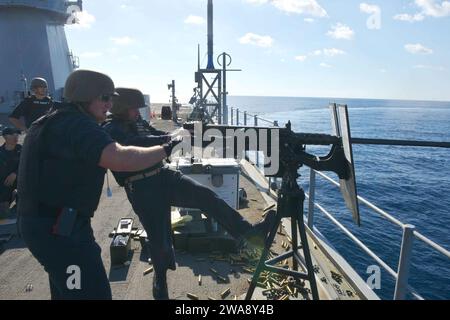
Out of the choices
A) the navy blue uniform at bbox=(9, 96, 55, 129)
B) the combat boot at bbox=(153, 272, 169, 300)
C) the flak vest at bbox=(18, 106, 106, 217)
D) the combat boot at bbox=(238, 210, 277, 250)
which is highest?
the navy blue uniform at bbox=(9, 96, 55, 129)

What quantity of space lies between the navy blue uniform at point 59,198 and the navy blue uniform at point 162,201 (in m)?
1.18

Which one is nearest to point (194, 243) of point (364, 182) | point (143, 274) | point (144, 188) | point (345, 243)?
point (143, 274)

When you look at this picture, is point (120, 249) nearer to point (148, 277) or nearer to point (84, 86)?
point (148, 277)

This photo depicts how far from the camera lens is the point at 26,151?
98.0 inches

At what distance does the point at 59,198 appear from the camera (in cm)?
249

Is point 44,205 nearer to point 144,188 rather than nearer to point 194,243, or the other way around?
→ point 144,188

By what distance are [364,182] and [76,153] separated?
24444 mm

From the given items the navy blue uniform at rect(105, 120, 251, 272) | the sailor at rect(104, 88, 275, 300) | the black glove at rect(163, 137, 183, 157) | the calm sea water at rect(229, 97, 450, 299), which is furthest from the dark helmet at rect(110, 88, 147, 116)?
the calm sea water at rect(229, 97, 450, 299)

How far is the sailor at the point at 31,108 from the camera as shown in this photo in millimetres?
6448

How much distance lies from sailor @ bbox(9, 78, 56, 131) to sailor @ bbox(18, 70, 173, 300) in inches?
176

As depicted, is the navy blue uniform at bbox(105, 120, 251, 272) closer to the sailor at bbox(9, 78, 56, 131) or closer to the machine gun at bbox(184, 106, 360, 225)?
the machine gun at bbox(184, 106, 360, 225)

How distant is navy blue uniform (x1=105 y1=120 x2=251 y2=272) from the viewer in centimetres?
378

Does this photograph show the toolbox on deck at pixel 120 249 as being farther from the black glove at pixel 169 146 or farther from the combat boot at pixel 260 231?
the black glove at pixel 169 146

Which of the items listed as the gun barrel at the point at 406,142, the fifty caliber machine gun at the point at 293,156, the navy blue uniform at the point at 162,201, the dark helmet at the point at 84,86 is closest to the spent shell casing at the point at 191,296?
the navy blue uniform at the point at 162,201
